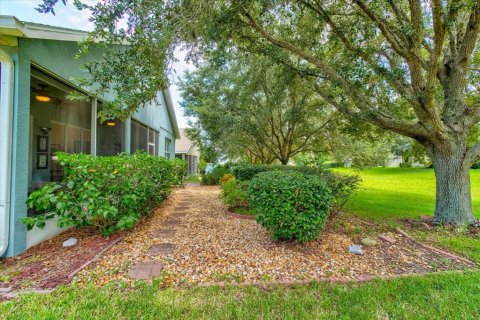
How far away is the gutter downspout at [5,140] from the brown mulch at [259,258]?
1.53 m

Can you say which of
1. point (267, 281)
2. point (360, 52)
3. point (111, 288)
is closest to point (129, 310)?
point (111, 288)

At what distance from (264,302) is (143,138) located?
8.90m

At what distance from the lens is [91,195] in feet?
12.9

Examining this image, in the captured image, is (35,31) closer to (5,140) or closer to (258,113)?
(5,140)

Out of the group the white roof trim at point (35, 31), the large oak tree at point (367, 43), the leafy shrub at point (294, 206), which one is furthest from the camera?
the large oak tree at point (367, 43)

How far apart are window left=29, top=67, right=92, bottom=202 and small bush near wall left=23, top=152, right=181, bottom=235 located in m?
0.57

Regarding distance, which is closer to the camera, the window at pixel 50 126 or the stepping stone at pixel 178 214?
the window at pixel 50 126

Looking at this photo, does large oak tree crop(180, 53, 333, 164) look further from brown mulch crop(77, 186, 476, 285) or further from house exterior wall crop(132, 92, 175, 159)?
brown mulch crop(77, 186, 476, 285)

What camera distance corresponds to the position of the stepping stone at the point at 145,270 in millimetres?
3074

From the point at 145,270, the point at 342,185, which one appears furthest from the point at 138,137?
the point at 342,185

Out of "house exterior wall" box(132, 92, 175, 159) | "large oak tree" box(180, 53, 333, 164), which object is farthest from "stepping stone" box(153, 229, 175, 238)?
"large oak tree" box(180, 53, 333, 164)

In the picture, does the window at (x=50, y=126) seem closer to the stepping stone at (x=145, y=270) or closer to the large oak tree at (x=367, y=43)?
the large oak tree at (x=367, y=43)

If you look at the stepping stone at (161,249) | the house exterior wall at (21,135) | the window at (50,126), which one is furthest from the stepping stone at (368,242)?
the house exterior wall at (21,135)

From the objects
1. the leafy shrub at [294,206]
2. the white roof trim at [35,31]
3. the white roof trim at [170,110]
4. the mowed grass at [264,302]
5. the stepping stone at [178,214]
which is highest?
the white roof trim at [170,110]
